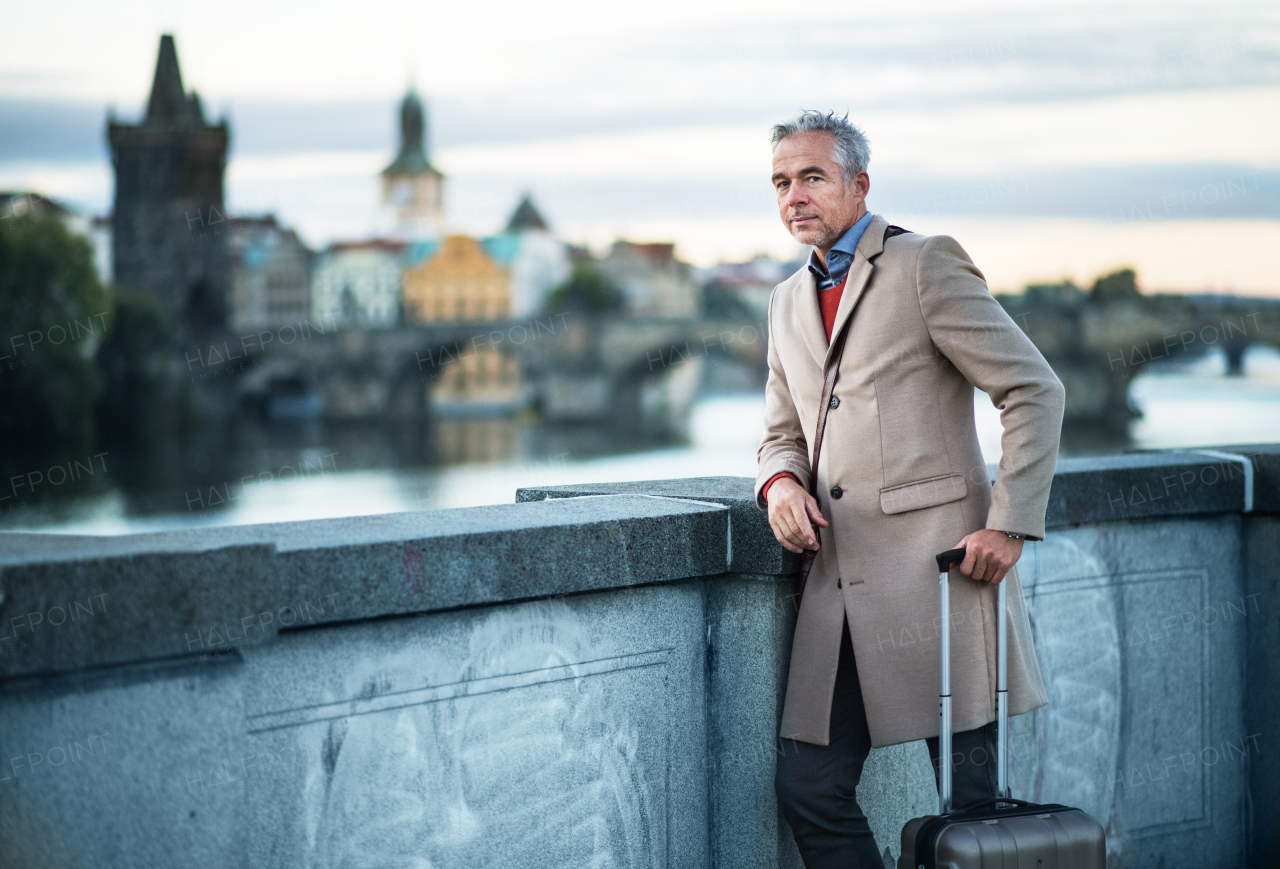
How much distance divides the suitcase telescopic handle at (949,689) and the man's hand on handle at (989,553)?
0.06ft

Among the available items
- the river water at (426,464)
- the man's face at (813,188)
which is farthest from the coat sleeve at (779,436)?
the river water at (426,464)

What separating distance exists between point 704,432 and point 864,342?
3880 centimetres

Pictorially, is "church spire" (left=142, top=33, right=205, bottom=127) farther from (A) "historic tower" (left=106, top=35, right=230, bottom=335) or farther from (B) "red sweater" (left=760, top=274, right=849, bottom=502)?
(B) "red sweater" (left=760, top=274, right=849, bottom=502)

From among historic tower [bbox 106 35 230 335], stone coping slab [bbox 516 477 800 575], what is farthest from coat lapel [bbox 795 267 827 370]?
historic tower [bbox 106 35 230 335]

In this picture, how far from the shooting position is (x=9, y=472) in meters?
25.4

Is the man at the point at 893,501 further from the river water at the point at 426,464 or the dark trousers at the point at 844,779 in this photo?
the river water at the point at 426,464

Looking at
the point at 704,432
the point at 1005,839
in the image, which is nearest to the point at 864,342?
the point at 1005,839

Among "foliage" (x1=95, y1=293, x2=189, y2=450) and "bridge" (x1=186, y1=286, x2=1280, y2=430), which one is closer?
"foliage" (x1=95, y1=293, x2=189, y2=450)

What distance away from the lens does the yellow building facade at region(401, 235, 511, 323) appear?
6919 centimetres

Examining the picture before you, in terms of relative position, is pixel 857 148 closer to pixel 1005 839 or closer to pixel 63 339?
pixel 1005 839

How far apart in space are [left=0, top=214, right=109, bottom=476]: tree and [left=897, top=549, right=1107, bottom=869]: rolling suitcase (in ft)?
93.1

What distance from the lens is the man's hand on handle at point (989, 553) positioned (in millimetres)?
1838

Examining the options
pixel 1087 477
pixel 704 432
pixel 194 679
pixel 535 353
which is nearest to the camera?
pixel 194 679

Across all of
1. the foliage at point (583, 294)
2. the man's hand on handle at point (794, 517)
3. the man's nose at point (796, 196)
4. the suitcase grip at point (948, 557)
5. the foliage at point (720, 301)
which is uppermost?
the foliage at point (720, 301)
